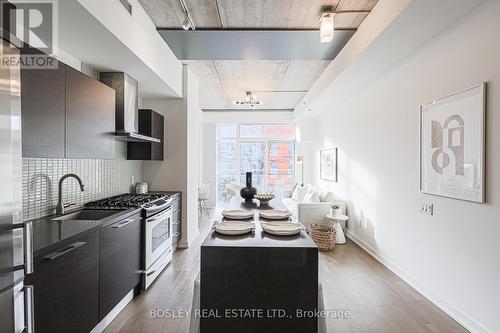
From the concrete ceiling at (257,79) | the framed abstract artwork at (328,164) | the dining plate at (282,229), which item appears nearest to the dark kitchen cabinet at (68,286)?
the dining plate at (282,229)

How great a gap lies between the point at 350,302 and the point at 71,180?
3.05 metres

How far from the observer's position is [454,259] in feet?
7.89

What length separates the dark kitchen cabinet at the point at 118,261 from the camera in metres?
→ 2.09

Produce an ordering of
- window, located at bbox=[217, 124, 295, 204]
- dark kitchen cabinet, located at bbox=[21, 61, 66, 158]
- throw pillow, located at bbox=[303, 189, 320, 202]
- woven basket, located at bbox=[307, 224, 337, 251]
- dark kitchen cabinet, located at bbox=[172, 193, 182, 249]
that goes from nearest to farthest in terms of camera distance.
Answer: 1. dark kitchen cabinet, located at bbox=[21, 61, 66, 158]
2. dark kitchen cabinet, located at bbox=[172, 193, 182, 249]
3. woven basket, located at bbox=[307, 224, 337, 251]
4. throw pillow, located at bbox=[303, 189, 320, 202]
5. window, located at bbox=[217, 124, 295, 204]

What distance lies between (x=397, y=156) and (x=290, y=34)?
204 centimetres

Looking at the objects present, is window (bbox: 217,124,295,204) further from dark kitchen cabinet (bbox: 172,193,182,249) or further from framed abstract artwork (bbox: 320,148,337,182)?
dark kitchen cabinet (bbox: 172,193,182,249)

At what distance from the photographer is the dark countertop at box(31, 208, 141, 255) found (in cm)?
154

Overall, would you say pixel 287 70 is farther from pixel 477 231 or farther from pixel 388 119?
pixel 477 231

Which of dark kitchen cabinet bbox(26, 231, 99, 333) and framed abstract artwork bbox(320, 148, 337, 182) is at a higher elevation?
framed abstract artwork bbox(320, 148, 337, 182)

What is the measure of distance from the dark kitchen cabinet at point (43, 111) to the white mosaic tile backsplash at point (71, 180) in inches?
16.5

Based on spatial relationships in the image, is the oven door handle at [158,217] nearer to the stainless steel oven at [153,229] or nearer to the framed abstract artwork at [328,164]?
the stainless steel oven at [153,229]

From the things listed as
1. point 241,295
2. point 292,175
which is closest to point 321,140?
point 292,175

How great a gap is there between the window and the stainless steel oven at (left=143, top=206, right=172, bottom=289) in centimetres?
499

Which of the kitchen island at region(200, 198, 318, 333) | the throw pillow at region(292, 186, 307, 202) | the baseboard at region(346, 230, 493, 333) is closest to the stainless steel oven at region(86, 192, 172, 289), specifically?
the kitchen island at region(200, 198, 318, 333)
